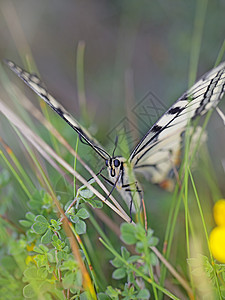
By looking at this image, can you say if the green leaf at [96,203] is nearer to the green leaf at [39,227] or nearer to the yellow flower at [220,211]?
the green leaf at [39,227]

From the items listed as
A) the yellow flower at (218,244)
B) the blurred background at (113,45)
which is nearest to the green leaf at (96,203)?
the yellow flower at (218,244)

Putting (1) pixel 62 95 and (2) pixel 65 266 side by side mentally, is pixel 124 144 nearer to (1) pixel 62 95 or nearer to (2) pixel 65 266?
(2) pixel 65 266

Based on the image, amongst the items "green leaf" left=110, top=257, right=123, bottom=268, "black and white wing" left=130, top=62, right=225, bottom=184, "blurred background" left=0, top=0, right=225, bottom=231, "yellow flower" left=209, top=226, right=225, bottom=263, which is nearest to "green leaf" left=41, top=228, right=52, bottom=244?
"green leaf" left=110, top=257, right=123, bottom=268

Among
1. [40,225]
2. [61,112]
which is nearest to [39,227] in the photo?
[40,225]

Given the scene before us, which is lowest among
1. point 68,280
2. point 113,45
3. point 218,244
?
point 218,244

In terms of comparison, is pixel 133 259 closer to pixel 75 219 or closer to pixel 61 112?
pixel 75 219

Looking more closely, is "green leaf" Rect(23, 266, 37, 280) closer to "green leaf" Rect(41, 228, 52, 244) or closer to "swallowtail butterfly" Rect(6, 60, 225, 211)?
"green leaf" Rect(41, 228, 52, 244)
